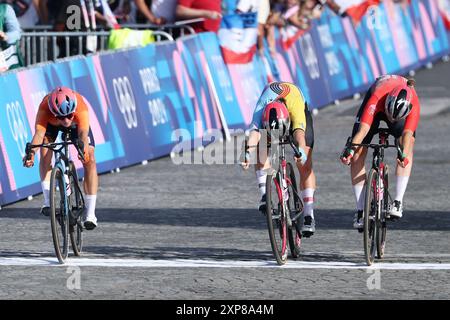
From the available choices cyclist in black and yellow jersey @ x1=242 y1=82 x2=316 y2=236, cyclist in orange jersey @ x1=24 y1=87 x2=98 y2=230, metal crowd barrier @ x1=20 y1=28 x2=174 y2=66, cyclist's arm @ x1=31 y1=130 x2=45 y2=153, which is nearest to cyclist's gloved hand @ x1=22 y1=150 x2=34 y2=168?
cyclist in orange jersey @ x1=24 y1=87 x2=98 y2=230

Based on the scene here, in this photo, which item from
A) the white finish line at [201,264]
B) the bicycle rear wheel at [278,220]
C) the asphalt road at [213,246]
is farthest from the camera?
the white finish line at [201,264]

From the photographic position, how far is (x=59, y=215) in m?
12.9

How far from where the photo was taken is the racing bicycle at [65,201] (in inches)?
497

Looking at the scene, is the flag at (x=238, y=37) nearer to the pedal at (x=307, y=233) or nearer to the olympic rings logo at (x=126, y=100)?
the olympic rings logo at (x=126, y=100)

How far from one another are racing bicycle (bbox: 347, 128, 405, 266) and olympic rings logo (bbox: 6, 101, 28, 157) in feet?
15.9

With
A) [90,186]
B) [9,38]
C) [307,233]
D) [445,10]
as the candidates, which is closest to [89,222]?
[90,186]

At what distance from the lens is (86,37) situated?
2184 cm

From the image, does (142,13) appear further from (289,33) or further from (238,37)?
(289,33)

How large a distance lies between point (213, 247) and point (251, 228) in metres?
1.29

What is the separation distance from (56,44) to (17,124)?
201 inches

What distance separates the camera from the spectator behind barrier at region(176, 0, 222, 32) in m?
22.8

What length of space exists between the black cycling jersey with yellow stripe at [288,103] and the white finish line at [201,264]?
3.70 ft

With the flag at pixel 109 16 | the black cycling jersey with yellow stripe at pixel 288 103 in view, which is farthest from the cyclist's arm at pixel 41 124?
the flag at pixel 109 16
